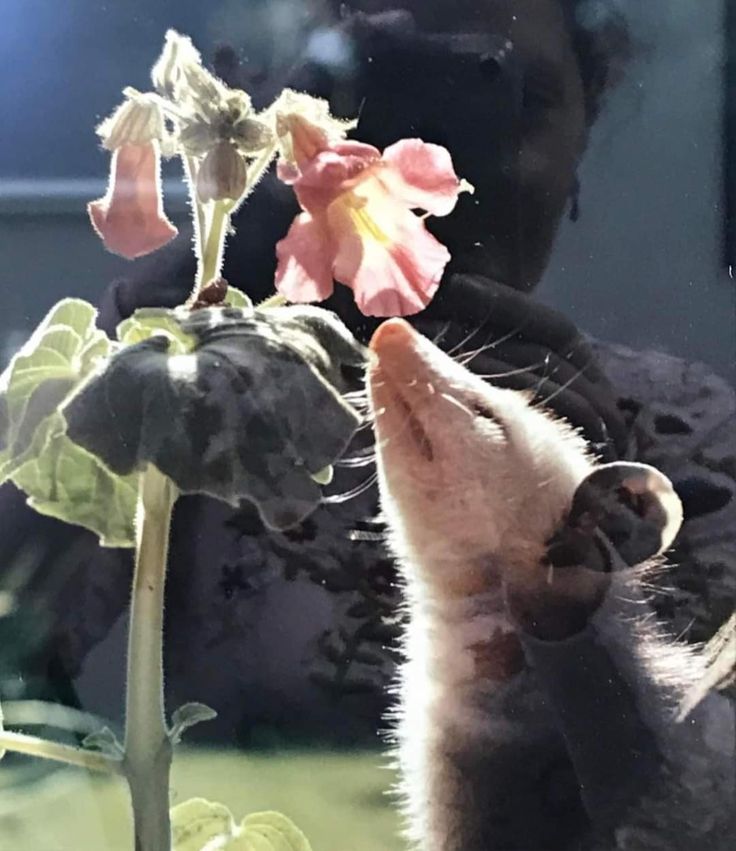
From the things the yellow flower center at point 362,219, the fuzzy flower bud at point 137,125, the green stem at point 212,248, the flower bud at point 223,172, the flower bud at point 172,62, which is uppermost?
the flower bud at point 172,62

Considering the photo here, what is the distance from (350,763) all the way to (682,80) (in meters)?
0.34

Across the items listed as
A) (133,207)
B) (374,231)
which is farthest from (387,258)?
(133,207)

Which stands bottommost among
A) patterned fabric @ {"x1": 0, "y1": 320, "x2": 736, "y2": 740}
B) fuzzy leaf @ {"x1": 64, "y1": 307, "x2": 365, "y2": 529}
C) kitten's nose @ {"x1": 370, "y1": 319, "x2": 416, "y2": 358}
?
patterned fabric @ {"x1": 0, "y1": 320, "x2": 736, "y2": 740}

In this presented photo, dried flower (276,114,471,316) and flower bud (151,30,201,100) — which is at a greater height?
flower bud (151,30,201,100)

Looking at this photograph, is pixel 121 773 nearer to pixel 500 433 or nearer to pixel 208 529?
pixel 208 529

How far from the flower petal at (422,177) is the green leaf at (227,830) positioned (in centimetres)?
28

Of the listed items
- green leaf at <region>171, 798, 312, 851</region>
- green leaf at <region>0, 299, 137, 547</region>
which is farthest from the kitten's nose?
green leaf at <region>171, 798, 312, 851</region>

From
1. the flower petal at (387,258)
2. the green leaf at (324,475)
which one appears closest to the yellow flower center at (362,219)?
the flower petal at (387,258)

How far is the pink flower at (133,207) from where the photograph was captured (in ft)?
1.41

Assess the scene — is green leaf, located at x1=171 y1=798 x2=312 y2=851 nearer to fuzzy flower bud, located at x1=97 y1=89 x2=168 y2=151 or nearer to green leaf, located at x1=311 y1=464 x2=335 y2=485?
green leaf, located at x1=311 y1=464 x2=335 y2=485

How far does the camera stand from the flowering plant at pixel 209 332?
0.41 metres

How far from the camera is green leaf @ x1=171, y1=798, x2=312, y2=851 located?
0.44m

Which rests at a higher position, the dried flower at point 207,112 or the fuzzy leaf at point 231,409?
the dried flower at point 207,112

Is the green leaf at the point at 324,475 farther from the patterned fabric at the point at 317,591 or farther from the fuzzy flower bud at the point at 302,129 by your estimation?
the fuzzy flower bud at the point at 302,129
